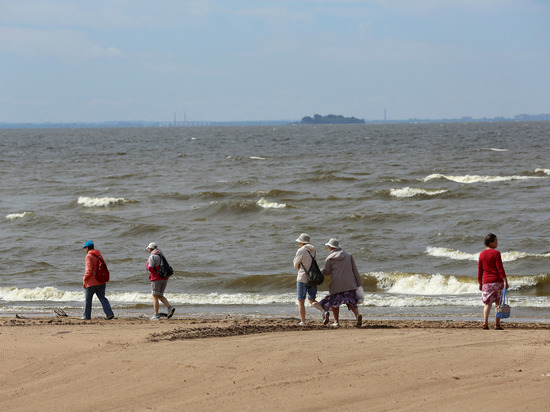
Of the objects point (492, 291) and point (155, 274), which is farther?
point (155, 274)

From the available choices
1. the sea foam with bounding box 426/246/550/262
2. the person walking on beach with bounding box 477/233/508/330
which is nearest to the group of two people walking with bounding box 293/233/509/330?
the person walking on beach with bounding box 477/233/508/330

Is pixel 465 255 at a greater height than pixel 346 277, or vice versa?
pixel 346 277

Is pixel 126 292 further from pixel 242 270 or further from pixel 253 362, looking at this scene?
pixel 253 362

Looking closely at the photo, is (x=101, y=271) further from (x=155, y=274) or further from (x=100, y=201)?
(x=100, y=201)

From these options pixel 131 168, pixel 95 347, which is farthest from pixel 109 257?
pixel 131 168

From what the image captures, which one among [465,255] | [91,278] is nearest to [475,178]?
[465,255]

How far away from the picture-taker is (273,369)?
26.6ft

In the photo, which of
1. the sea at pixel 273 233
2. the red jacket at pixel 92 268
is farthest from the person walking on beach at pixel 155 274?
the sea at pixel 273 233

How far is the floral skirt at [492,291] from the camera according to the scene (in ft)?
35.8

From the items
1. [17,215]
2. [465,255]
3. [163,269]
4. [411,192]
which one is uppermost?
[163,269]

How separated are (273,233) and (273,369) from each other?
53.7 feet

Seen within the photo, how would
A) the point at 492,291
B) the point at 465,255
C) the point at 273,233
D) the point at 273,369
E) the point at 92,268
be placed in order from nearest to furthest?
1. the point at 273,369
2. the point at 492,291
3. the point at 92,268
4. the point at 465,255
5. the point at 273,233

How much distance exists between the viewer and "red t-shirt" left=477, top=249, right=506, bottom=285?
10766 mm

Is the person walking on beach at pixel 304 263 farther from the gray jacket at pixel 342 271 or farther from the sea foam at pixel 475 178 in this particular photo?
the sea foam at pixel 475 178
